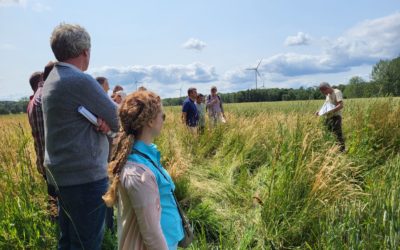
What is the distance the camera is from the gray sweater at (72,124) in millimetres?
2484

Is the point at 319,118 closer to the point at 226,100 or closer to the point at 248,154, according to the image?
the point at 248,154

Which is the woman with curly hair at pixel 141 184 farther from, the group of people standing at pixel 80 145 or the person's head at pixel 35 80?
the person's head at pixel 35 80

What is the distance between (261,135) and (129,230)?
18.7 ft

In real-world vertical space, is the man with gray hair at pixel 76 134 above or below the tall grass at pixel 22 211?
above

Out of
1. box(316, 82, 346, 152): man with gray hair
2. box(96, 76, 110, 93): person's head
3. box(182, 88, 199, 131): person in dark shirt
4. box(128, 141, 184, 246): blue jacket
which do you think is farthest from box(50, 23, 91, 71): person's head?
box(182, 88, 199, 131): person in dark shirt

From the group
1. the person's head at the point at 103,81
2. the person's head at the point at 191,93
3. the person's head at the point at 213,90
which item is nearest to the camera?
the person's head at the point at 103,81

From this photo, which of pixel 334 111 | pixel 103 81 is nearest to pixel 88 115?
pixel 103 81

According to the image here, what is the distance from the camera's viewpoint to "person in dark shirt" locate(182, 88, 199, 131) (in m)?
8.45

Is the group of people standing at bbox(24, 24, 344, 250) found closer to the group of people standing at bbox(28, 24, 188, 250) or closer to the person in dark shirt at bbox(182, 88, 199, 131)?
the group of people standing at bbox(28, 24, 188, 250)

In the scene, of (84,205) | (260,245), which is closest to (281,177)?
(260,245)

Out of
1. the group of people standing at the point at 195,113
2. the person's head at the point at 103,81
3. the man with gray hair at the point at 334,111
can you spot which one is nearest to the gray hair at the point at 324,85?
the man with gray hair at the point at 334,111

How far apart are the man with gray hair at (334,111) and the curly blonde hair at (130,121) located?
5183 millimetres

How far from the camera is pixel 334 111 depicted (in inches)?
291

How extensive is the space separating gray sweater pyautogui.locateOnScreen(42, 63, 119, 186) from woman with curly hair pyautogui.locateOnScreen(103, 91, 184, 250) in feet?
2.06
